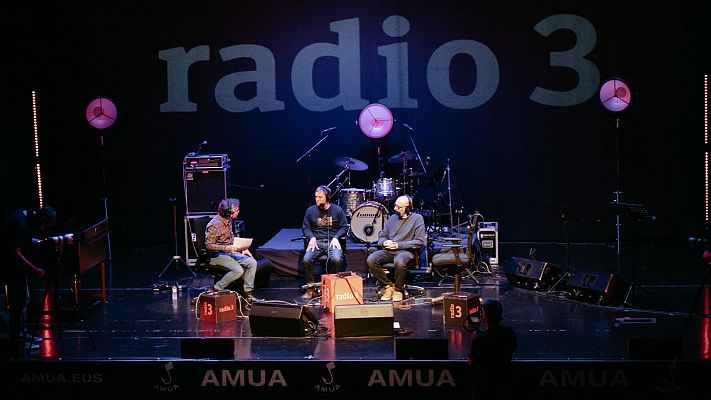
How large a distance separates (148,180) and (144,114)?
3.55 feet

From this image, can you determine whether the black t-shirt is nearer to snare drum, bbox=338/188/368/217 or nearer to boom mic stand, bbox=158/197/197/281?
boom mic stand, bbox=158/197/197/281

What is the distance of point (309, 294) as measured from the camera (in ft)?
35.1

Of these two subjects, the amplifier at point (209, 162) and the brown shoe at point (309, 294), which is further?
the amplifier at point (209, 162)

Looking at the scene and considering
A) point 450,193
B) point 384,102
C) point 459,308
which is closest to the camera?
Answer: point 459,308

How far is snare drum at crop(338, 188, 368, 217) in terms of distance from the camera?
12773mm

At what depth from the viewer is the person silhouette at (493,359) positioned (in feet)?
19.7

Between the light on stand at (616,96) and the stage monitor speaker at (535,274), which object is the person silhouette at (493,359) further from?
the light on stand at (616,96)

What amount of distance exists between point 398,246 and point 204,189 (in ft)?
11.7

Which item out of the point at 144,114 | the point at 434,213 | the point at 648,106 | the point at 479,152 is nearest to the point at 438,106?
the point at 479,152

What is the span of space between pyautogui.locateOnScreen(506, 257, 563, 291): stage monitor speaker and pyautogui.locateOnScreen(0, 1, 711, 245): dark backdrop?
2.92 meters

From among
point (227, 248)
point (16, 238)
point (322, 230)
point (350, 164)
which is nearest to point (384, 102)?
point (350, 164)

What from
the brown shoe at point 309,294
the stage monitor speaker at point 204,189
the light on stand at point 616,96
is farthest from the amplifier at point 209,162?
the light on stand at point 616,96

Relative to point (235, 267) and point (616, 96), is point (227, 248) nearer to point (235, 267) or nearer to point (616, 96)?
point (235, 267)

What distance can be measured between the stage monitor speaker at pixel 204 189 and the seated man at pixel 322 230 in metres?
1.98
